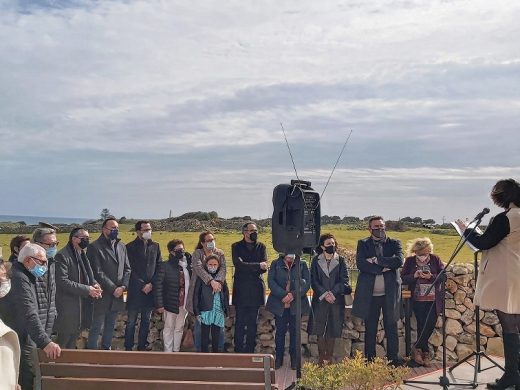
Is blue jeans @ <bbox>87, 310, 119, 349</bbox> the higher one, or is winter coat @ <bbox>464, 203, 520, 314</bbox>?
winter coat @ <bbox>464, 203, 520, 314</bbox>

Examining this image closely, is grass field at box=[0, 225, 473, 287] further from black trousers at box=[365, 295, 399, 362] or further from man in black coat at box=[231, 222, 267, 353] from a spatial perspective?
black trousers at box=[365, 295, 399, 362]

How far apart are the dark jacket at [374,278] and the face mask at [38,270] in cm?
396

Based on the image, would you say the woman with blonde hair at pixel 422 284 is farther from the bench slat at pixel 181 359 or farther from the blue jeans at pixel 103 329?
the bench slat at pixel 181 359

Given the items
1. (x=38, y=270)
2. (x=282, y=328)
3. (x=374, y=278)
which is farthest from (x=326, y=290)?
(x=38, y=270)

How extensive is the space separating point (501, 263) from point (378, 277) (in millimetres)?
2240

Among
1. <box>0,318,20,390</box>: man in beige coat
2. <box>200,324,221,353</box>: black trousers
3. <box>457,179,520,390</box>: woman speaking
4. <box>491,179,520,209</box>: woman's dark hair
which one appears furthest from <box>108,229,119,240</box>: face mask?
<box>0,318,20,390</box>: man in beige coat

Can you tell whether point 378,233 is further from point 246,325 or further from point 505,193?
point 505,193

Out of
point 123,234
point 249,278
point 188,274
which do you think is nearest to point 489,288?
point 249,278

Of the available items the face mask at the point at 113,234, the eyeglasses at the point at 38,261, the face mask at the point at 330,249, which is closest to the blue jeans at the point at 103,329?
the face mask at the point at 113,234

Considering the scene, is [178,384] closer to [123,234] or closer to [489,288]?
[489,288]

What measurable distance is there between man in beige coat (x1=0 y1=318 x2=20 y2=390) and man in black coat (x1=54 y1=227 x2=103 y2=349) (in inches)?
183

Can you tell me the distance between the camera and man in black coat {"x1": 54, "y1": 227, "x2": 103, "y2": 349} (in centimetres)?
684

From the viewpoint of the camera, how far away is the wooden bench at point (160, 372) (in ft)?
12.8

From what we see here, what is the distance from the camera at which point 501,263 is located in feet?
18.1
